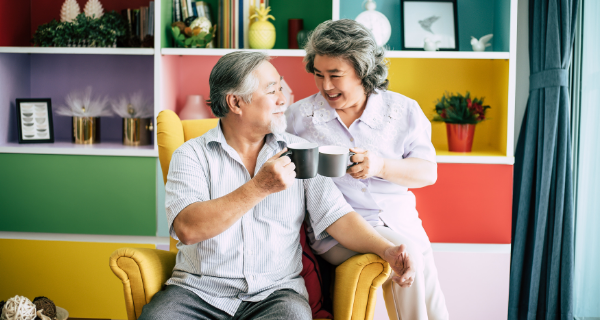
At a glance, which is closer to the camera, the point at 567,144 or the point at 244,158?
the point at 244,158

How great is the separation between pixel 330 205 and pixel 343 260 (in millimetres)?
198

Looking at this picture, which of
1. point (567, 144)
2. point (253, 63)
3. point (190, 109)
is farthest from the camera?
point (190, 109)

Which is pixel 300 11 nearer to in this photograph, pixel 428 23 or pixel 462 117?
pixel 428 23

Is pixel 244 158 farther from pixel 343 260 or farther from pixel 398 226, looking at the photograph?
pixel 398 226

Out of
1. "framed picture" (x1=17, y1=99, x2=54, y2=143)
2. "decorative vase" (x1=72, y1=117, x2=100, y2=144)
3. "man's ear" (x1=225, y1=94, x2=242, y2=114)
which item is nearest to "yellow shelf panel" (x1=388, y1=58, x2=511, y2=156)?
"man's ear" (x1=225, y1=94, x2=242, y2=114)

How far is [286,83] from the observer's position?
273 centimetres

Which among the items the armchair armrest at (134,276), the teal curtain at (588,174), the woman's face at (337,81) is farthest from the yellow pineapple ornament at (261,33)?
the teal curtain at (588,174)

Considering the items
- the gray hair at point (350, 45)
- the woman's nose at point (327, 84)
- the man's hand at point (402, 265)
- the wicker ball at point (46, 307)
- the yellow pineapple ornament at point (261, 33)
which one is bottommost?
the wicker ball at point (46, 307)

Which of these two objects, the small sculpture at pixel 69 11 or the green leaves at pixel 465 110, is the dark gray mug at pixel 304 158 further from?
the small sculpture at pixel 69 11

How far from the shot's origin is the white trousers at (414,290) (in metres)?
1.50

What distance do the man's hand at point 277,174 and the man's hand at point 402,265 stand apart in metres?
0.40

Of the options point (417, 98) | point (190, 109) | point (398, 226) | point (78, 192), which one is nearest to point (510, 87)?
point (417, 98)

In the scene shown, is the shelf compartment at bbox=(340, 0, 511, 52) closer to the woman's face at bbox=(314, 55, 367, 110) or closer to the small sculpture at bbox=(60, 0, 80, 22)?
the woman's face at bbox=(314, 55, 367, 110)

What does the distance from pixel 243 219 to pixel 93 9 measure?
1.74 metres
